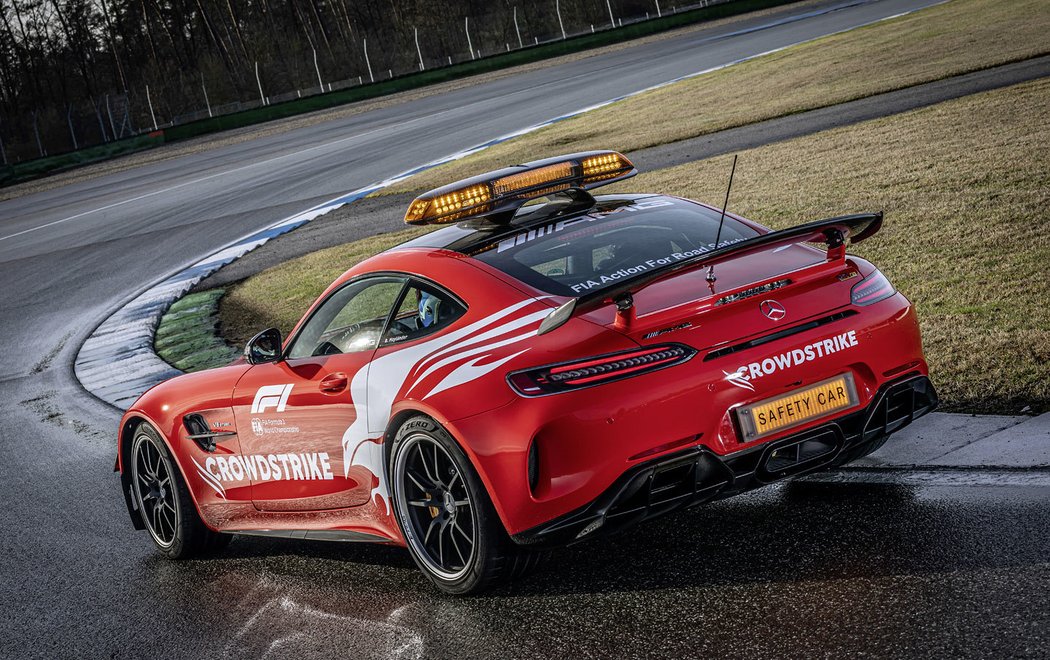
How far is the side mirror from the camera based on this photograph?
5.57 metres

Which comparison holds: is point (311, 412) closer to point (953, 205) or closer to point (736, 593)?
point (736, 593)

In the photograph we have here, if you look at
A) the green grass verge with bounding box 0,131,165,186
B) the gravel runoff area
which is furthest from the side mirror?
the green grass verge with bounding box 0,131,165,186

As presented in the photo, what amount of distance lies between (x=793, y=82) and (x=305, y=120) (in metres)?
24.1

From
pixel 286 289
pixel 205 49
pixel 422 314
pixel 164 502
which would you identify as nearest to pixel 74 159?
pixel 286 289

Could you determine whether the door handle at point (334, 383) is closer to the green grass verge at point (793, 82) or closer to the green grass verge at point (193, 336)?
the green grass verge at point (193, 336)

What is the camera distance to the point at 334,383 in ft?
16.7

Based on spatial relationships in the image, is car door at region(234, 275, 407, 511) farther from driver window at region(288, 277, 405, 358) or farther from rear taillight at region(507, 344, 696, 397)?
rear taillight at region(507, 344, 696, 397)

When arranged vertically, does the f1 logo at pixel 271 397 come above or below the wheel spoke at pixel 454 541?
above

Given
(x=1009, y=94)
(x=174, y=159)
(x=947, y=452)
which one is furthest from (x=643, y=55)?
(x=947, y=452)

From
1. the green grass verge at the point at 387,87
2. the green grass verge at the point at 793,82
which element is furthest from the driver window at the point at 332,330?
the green grass verge at the point at 387,87

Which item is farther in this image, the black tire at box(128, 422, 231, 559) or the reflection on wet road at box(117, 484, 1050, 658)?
the black tire at box(128, 422, 231, 559)

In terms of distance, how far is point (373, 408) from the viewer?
484 cm

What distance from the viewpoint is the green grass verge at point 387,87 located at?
151ft

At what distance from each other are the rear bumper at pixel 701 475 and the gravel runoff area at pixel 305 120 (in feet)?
120
